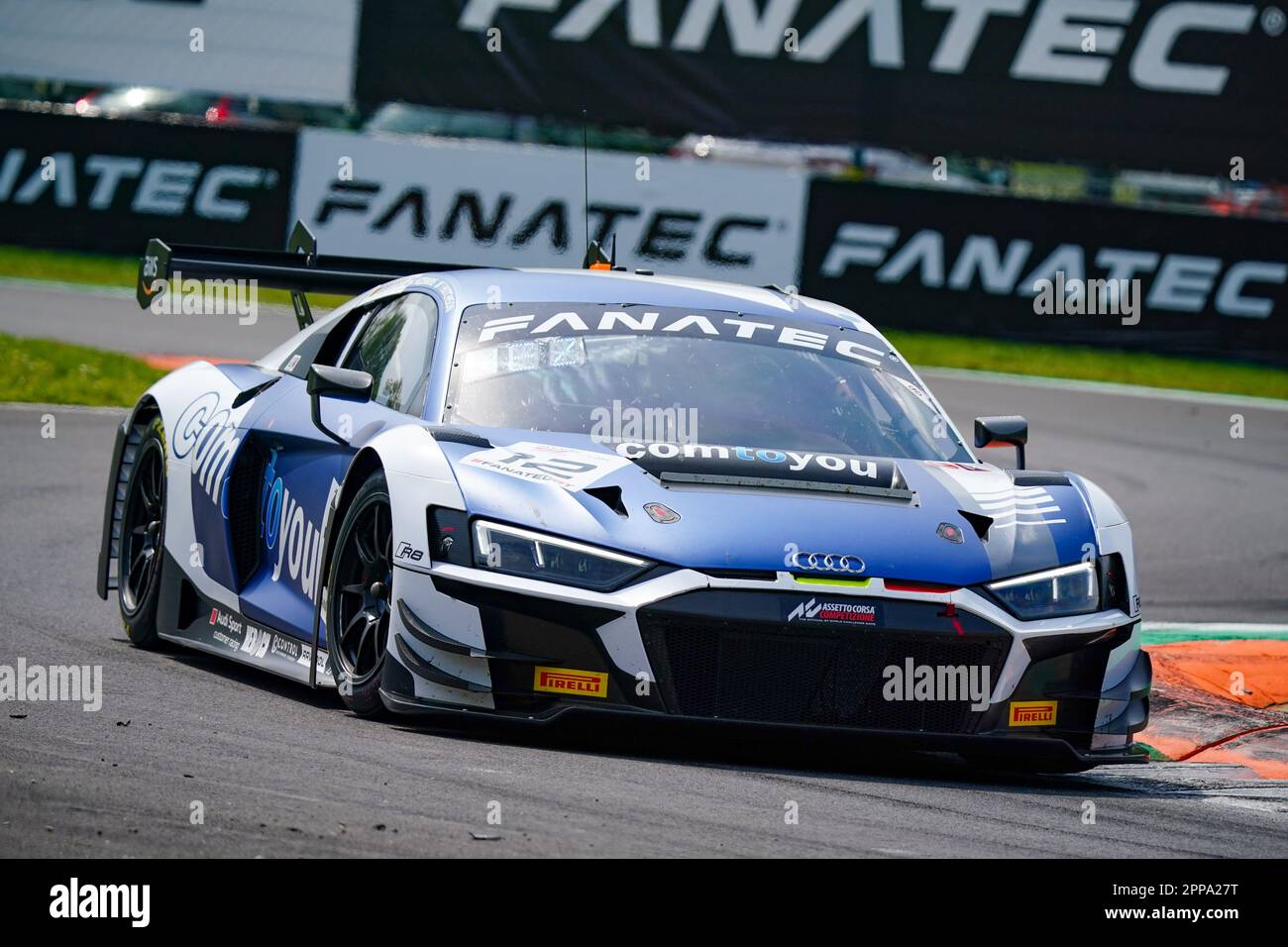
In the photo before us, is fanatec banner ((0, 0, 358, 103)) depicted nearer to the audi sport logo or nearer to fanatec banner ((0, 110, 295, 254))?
fanatec banner ((0, 110, 295, 254))

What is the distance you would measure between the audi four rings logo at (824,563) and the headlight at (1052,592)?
0.37m

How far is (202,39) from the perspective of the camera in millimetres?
22641

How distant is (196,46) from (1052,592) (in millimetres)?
18413

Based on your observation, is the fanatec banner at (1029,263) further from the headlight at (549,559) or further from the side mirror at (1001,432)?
the headlight at (549,559)

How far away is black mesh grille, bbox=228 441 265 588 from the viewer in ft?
22.8

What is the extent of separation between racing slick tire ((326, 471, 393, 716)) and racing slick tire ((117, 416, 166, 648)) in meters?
1.44

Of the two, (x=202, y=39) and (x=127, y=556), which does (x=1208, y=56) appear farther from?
(x=127, y=556)

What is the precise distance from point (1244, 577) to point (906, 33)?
12.6 metres

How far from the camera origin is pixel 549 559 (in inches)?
214

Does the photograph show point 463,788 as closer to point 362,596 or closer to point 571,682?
point 571,682

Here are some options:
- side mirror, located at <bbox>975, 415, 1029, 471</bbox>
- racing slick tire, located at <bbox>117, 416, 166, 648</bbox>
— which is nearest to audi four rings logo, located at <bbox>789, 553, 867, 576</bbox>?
side mirror, located at <bbox>975, 415, 1029, 471</bbox>

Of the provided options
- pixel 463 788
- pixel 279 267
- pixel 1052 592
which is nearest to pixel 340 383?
pixel 279 267

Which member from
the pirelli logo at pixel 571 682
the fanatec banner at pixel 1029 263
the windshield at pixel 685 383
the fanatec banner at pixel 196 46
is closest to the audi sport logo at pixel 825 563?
the pirelli logo at pixel 571 682

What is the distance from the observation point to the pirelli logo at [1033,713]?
5.61 metres
